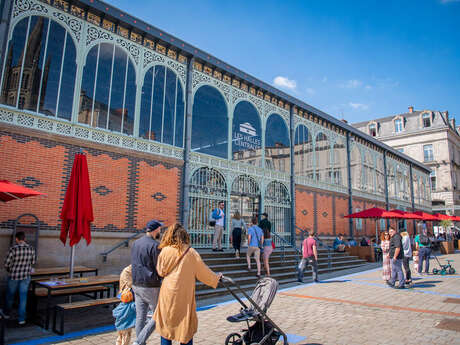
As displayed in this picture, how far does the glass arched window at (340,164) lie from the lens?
19.9 m

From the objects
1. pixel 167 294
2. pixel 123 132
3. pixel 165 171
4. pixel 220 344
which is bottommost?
pixel 220 344

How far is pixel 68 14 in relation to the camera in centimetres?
968

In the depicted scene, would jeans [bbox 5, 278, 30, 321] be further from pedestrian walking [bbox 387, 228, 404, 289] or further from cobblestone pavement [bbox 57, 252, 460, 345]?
pedestrian walking [bbox 387, 228, 404, 289]

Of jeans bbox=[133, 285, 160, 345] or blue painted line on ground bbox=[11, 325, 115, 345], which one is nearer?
jeans bbox=[133, 285, 160, 345]

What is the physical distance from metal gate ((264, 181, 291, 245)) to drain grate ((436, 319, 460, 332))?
912 centimetres

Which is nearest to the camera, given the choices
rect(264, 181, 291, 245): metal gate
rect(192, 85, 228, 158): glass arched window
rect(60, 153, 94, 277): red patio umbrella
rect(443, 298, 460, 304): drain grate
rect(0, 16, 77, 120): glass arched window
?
rect(60, 153, 94, 277): red patio umbrella

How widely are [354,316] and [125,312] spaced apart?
4.41m

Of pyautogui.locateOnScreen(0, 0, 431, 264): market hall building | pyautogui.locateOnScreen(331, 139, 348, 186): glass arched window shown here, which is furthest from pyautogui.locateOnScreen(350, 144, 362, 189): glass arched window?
pyautogui.locateOnScreen(0, 0, 431, 264): market hall building

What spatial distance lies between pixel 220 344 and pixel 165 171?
7.16m

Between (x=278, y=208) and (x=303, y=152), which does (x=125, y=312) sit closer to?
(x=278, y=208)

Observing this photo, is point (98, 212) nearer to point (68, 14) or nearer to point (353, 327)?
point (68, 14)

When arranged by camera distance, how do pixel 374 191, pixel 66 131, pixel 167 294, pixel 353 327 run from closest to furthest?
pixel 167 294
pixel 353 327
pixel 66 131
pixel 374 191

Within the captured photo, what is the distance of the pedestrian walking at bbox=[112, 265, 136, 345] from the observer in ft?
14.1

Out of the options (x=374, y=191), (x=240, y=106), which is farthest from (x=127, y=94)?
(x=374, y=191)
